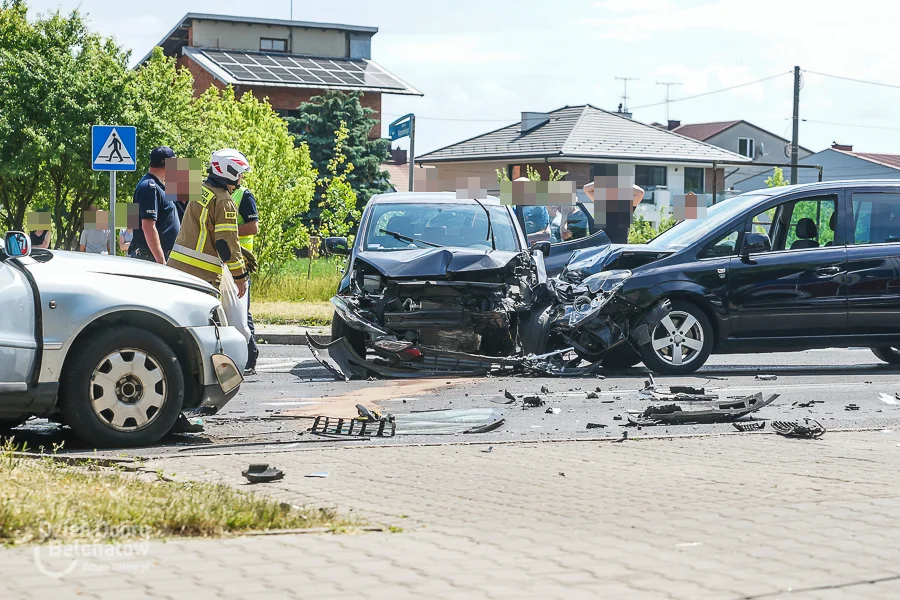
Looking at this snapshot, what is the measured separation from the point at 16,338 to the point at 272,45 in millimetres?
65496

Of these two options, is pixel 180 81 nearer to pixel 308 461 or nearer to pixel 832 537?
pixel 308 461

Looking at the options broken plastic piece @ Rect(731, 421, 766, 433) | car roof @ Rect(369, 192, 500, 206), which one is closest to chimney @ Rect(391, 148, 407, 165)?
car roof @ Rect(369, 192, 500, 206)

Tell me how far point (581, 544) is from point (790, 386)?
6.71 meters

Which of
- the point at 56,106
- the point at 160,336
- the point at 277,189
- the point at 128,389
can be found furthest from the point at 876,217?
the point at 56,106

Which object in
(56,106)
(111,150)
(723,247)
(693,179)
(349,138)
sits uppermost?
(349,138)

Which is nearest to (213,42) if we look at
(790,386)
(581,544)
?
(790,386)

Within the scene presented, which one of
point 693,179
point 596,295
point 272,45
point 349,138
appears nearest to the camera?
point 596,295

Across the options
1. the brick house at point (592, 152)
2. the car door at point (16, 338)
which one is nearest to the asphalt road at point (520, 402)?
the car door at point (16, 338)

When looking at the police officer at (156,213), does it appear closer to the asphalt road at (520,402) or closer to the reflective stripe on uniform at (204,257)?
the reflective stripe on uniform at (204,257)

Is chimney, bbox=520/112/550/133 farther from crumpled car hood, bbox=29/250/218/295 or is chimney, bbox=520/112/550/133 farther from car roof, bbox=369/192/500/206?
crumpled car hood, bbox=29/250/218/295

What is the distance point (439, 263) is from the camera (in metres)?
11.4

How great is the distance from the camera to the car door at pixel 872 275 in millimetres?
12445

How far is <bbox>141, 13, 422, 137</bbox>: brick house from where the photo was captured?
63188 mm

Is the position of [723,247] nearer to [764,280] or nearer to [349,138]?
[764,280]
